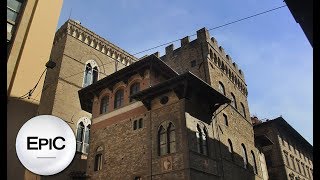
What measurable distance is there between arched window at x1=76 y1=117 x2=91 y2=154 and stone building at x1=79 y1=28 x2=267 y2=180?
2.30 m

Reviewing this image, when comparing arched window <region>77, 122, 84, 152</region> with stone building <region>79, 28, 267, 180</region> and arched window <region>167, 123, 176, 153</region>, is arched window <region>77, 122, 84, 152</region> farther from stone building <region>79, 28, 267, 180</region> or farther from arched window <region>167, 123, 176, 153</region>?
arched window <region>167, 123, 176, 153</region>

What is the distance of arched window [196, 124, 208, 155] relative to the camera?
47.8 feet

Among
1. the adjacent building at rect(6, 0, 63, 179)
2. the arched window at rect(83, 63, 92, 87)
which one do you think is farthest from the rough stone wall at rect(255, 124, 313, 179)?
the adjacent building at rect(6, 0, 63, 179)

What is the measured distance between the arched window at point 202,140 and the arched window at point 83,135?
9.92 m

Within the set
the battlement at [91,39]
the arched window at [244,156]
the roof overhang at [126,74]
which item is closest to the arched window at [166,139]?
the roof overhang at [126,74]

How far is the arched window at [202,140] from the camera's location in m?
14.6

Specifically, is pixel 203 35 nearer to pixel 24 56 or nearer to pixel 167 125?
pixel 167 125

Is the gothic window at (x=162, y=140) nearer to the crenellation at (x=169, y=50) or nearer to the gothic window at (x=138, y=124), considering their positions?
the gothic window at (x=138, y=124)

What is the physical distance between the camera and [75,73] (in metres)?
23.2

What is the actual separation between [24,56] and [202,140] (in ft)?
31.1
